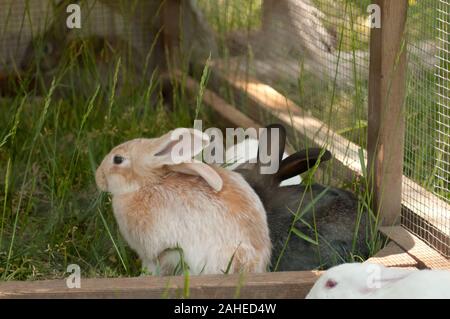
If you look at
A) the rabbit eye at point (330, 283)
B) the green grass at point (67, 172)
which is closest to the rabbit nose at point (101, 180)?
the green grass at point (67, 172)

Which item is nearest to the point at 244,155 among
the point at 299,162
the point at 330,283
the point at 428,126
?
the point at 299,162

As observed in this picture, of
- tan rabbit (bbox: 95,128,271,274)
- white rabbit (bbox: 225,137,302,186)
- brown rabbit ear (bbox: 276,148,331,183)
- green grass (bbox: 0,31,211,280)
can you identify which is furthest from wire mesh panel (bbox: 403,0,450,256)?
green grass (bbox: 0,31,211,280)

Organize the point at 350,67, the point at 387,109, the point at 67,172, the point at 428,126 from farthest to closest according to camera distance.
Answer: the point at 350,67 < the point at 67,172 < the point at 428,126 < the point at 387,109

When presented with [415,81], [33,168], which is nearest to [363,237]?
[415,81]

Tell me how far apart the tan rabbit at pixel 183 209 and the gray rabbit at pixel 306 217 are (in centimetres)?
17

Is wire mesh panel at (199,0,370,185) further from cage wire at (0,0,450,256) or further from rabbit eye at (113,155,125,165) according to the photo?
rabbit eye at (113,155,125,165)

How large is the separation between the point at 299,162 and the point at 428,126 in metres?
0.53

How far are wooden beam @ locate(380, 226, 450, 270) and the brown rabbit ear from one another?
38 centimetres

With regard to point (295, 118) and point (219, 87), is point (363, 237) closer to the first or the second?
point (295, 118)

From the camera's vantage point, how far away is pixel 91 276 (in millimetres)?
3691

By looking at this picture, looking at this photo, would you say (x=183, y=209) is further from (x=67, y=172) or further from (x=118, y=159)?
(x=67, y=172)

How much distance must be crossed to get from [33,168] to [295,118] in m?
1.33

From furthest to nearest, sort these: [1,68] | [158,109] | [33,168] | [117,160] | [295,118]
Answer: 1. [1,68]
2. [158,109]
3. [295,118]
4. [33,168]
5. [117,160]

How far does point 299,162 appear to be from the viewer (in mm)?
3916
